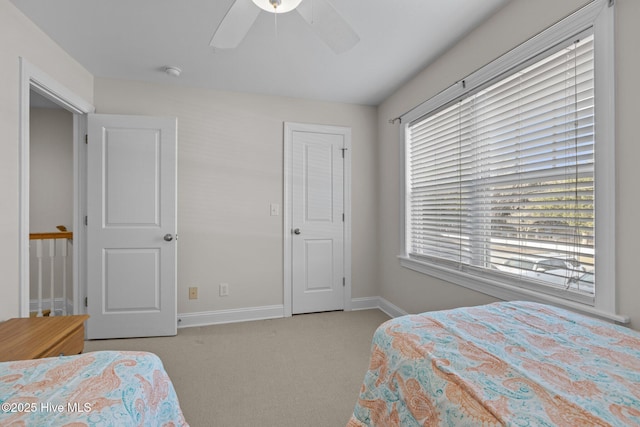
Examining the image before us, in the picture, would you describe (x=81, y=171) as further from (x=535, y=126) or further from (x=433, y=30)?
(x=535, y=126)

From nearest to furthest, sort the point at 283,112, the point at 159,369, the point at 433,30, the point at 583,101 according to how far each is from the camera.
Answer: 1. the point at 159,369
2. the point at 583,101
3. the point at 433,30
4. the point at 283,112

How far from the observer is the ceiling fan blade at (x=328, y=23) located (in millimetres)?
1260

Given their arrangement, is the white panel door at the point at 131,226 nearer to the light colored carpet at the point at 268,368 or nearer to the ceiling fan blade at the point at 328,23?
the light colored carpet at the point at 268,368

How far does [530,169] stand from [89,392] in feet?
7.23

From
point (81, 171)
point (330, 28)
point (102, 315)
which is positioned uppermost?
point (330, 28)

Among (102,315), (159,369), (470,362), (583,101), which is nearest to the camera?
(470,362)

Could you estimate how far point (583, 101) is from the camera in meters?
1.47

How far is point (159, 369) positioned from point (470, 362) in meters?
1.03

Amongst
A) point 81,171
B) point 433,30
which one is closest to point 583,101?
point 433,30

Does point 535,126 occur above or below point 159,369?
above

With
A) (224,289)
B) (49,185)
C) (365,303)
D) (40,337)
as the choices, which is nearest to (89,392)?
(40,337)

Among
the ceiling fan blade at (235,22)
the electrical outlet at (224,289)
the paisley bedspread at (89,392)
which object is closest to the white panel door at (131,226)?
the electrical outlet at (224,289)

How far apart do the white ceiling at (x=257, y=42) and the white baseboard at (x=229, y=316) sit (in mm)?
→ 2310

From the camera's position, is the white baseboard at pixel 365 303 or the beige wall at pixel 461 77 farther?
the white baseboard at pixel 365 303
